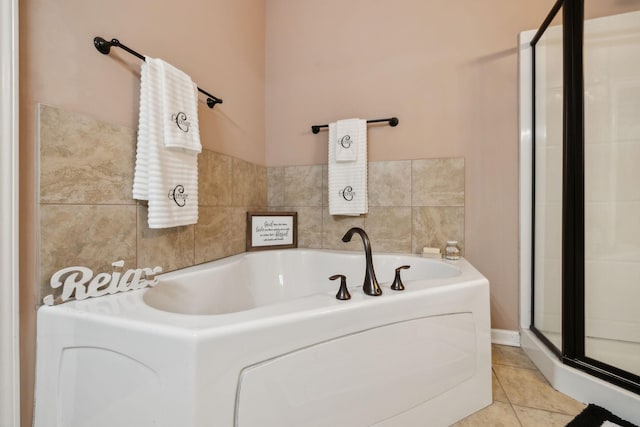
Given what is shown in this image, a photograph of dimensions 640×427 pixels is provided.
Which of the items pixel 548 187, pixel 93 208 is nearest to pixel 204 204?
pixel 93 208

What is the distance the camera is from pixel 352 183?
1.83 metres

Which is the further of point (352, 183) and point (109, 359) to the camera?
point (352, 183)

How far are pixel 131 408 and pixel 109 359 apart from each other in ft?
0.42

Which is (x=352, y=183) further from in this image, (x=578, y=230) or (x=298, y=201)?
(x=578, y=230)

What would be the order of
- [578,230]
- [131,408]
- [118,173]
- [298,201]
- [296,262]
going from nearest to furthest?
1. [131,408]
2. [118,173]
3. [578,230]
4. [296,262]
5. [298,201]

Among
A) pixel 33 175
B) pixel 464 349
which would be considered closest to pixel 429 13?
pixel 464 349

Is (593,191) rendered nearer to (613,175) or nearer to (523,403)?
(613,175)

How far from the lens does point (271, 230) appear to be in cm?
191

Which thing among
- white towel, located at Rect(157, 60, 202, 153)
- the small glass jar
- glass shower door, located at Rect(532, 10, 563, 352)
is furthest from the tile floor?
white towel, located at Rect(157, 60, 202, 153)

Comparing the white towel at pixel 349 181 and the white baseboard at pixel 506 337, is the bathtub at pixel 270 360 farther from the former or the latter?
the white towel at pixel 349 181

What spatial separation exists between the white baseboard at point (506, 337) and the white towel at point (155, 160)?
1.84 m

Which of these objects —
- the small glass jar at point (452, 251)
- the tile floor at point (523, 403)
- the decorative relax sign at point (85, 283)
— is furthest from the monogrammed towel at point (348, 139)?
the tile floor at point (523, 403)

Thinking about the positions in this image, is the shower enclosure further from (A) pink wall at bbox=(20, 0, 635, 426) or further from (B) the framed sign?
(B) the framed sign

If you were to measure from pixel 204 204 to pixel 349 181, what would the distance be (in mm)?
874
